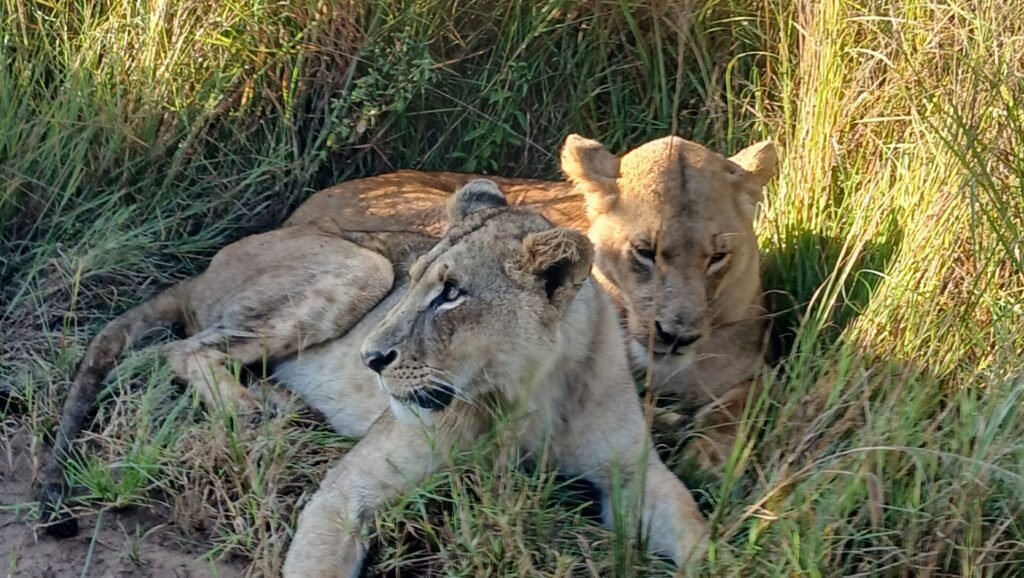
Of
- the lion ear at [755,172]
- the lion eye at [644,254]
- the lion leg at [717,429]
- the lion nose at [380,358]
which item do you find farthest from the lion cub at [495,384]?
the lion ear at [755,172]

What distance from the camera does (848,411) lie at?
12.2ft

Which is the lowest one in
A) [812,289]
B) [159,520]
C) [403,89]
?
[159,520]

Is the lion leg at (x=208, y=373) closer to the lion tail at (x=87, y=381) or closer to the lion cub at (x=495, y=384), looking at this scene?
the lion tail at (x=87, y=381)

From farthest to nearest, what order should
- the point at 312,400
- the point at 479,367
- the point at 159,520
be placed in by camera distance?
1. the point at 312,400
2. the point at 159,520
3. the point at 479,367

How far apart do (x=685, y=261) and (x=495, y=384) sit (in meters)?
0.81

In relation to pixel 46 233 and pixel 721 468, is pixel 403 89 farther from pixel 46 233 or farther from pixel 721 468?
pixel 721 468

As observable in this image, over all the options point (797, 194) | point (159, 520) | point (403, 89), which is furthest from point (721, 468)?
point (403, 89)

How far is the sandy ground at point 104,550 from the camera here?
357 cm

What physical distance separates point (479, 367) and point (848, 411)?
95 cm

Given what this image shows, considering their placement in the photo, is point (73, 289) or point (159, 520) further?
point (73, 289)

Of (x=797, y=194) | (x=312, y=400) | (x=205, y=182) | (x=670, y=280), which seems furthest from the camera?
(x=205, y=182)

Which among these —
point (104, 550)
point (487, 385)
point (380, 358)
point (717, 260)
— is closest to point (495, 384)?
point (487, 385)

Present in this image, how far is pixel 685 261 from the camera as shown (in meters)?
4.09

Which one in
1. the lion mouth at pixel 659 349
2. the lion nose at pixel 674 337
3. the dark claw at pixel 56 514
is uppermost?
the lion nose at pixel 674 337
